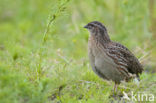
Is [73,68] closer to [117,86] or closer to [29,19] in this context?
[117,86]

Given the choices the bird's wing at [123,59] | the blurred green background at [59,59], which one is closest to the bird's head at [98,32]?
the bird's wing at [123,59]

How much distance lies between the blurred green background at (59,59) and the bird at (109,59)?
0.21 m

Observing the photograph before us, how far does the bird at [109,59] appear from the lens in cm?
622

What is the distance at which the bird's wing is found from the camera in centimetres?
640

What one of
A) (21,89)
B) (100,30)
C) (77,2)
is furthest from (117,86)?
(77,2)

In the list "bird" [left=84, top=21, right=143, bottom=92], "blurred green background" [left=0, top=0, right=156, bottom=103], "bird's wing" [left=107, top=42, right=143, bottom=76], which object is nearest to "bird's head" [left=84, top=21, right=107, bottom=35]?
"bird" [left=84, top=21, right=143, bottom=92]

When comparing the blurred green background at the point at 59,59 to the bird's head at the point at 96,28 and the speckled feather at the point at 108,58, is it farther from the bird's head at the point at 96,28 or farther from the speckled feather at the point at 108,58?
the bird's head at the point at 96,28

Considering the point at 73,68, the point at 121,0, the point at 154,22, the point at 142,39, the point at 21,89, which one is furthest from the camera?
the point at 154,22

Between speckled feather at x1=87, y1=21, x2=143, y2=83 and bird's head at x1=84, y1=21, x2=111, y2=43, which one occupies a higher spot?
bird's head at x1=84, y1=21, x2=111, y2=43

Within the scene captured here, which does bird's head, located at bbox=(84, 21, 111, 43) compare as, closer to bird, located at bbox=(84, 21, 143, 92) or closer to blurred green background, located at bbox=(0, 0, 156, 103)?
bird, located at bbox=(84, 21, 143, 92)

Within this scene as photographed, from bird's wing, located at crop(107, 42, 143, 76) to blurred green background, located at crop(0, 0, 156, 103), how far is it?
0.83 feet

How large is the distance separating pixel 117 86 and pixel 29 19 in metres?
6.69

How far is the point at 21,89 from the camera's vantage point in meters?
4.36

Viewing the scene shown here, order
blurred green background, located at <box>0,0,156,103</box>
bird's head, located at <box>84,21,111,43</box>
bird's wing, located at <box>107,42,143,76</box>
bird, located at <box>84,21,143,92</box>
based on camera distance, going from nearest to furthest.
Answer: blurred green background, located at <box>0,0,156,103</box>
bird, located at <box>84,21,143,92</box>
bird's wing, located at <box>107,42,143,76</box>
bird's head, located at <box>84,21,111,43</box>
